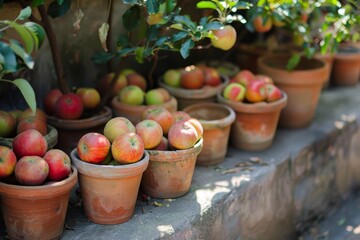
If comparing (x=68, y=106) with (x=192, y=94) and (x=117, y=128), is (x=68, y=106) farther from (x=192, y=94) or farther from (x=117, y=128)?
(x=192, y=94)

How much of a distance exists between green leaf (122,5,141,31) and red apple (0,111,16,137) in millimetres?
827

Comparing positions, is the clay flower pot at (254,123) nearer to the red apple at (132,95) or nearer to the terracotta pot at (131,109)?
the terracotta pot at (131,109)

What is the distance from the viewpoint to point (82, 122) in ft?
11.0

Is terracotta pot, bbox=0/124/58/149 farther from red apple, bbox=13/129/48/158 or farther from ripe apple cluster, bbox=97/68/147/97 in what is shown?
ripe apple cluster, bbox=97/68/147/97

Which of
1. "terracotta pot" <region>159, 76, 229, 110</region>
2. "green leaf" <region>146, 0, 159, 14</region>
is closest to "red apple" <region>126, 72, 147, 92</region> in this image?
"terracotta pot" <region>159, 76, 229, 110</region>

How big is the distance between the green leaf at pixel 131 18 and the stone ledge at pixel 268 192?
2.97ft

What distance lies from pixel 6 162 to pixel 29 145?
0.46 feet

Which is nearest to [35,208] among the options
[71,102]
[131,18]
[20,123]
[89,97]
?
[20,123]

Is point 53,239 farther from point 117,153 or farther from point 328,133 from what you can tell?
point 328,133

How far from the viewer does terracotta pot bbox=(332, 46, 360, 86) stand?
536cm

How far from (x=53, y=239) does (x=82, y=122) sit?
2.60 ft

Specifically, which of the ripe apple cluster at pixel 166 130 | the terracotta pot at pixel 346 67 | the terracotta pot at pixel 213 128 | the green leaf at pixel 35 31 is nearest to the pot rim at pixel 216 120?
the terracotta pot at pixel 213 128

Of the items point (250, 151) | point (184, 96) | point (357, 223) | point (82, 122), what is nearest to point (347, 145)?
point (357, 223)

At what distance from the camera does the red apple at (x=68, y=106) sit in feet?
11.0
